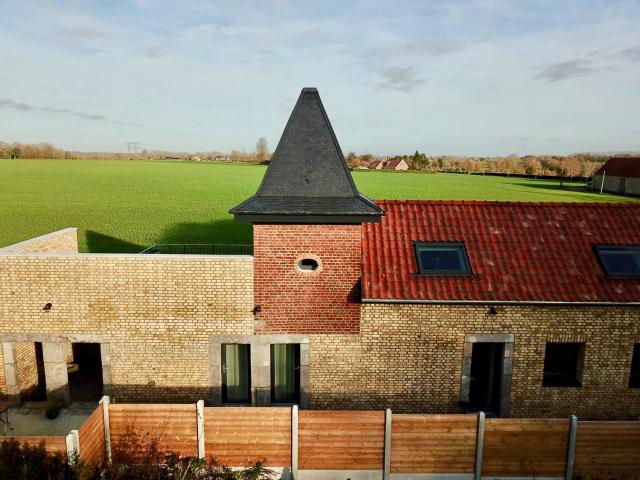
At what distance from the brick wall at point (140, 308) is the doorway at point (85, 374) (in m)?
1.92

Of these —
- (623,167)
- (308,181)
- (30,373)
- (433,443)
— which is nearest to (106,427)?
(30,373)

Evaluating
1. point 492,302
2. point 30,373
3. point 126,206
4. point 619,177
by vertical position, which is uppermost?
point 619,177

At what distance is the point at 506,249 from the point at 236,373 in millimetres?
8090

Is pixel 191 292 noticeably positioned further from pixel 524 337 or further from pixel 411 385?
pixel 524 337

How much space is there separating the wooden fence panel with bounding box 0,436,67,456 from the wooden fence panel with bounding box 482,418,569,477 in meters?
8.09

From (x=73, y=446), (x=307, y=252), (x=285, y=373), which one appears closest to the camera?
(x=73, y=446)

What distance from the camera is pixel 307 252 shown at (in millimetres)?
10945

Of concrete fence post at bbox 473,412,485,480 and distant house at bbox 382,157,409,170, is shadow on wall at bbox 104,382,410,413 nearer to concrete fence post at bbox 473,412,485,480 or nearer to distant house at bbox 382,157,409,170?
concrete fence post at bbox 473,412,485,480

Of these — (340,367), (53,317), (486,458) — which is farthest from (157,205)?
(486,458)

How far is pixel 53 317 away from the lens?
1120 centimetres

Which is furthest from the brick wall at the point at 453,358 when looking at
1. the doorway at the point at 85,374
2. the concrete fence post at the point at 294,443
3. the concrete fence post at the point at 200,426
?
the doorway at the point at 85,374

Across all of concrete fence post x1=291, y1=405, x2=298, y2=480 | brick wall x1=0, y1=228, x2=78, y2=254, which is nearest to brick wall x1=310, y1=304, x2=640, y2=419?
concrete fence post x1=291, y1=405, x2=298, y2=480

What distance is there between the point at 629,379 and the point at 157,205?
4528cm

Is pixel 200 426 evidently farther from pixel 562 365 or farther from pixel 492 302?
pixel 562 365
